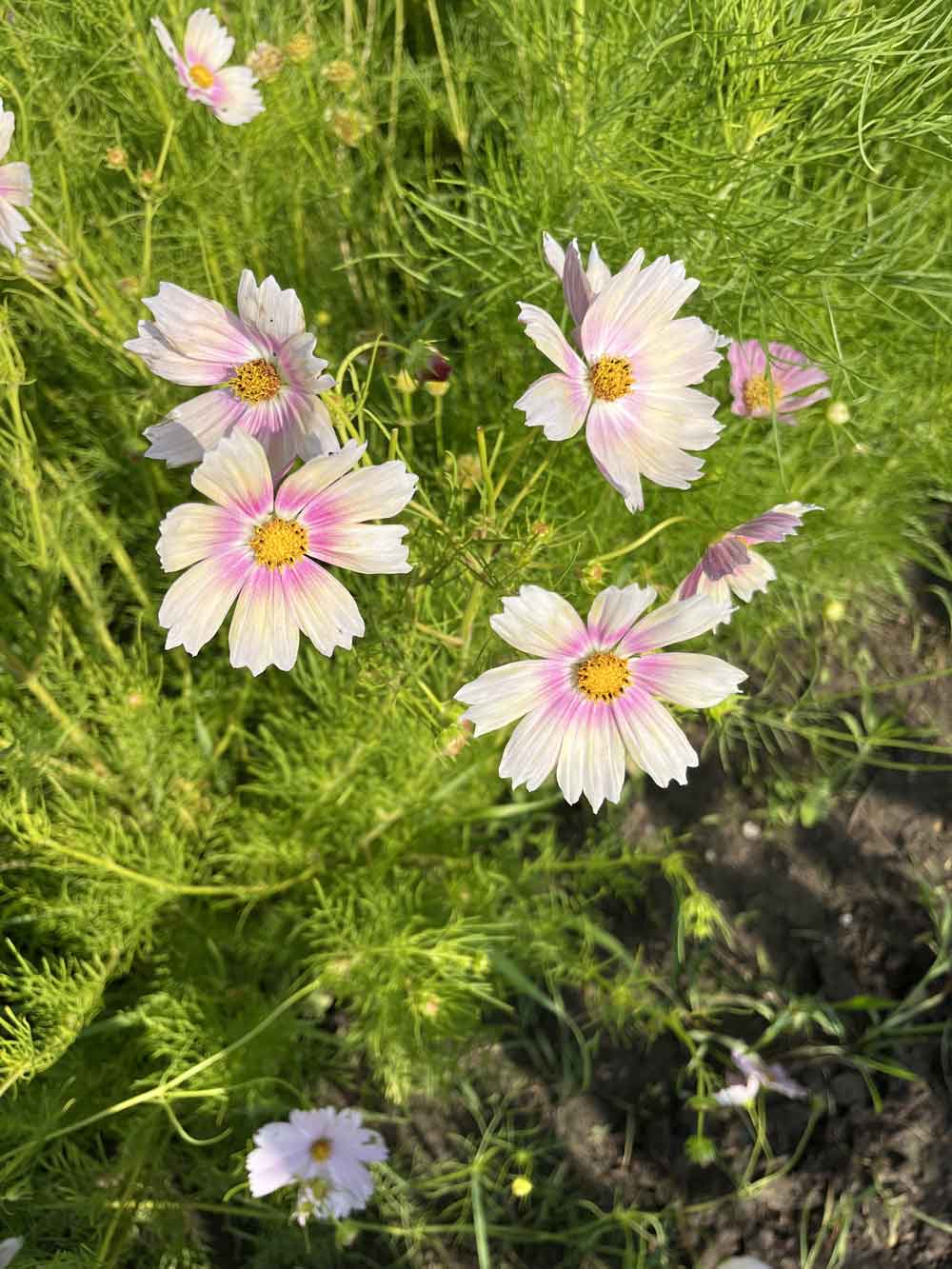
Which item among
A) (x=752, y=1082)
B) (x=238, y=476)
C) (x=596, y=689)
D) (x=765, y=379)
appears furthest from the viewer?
(x=752, y=1082)

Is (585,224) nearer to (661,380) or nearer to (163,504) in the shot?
(661,380)

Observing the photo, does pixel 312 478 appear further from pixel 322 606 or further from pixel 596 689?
pixel 596 689

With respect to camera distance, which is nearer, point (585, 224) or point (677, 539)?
point (585, 224)

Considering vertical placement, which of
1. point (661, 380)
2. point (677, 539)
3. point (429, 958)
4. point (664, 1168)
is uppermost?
point (661, 380)

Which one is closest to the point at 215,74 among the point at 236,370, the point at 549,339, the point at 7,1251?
the point at 236,370

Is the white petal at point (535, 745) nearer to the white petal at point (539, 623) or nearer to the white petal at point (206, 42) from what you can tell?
the white petal at point (539, 623)

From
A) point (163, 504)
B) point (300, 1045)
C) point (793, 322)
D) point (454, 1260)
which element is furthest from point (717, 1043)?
point (163, 504)

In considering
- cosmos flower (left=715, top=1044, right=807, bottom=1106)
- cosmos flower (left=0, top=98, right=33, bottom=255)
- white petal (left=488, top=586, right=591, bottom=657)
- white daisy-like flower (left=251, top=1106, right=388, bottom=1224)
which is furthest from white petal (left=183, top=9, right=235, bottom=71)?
cosmos flower (left=715, top=1044, right=807, bottom=1106)

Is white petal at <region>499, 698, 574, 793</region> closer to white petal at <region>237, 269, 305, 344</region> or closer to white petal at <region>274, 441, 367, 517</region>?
white petal at <region>274, 441, 367, 517</region>
